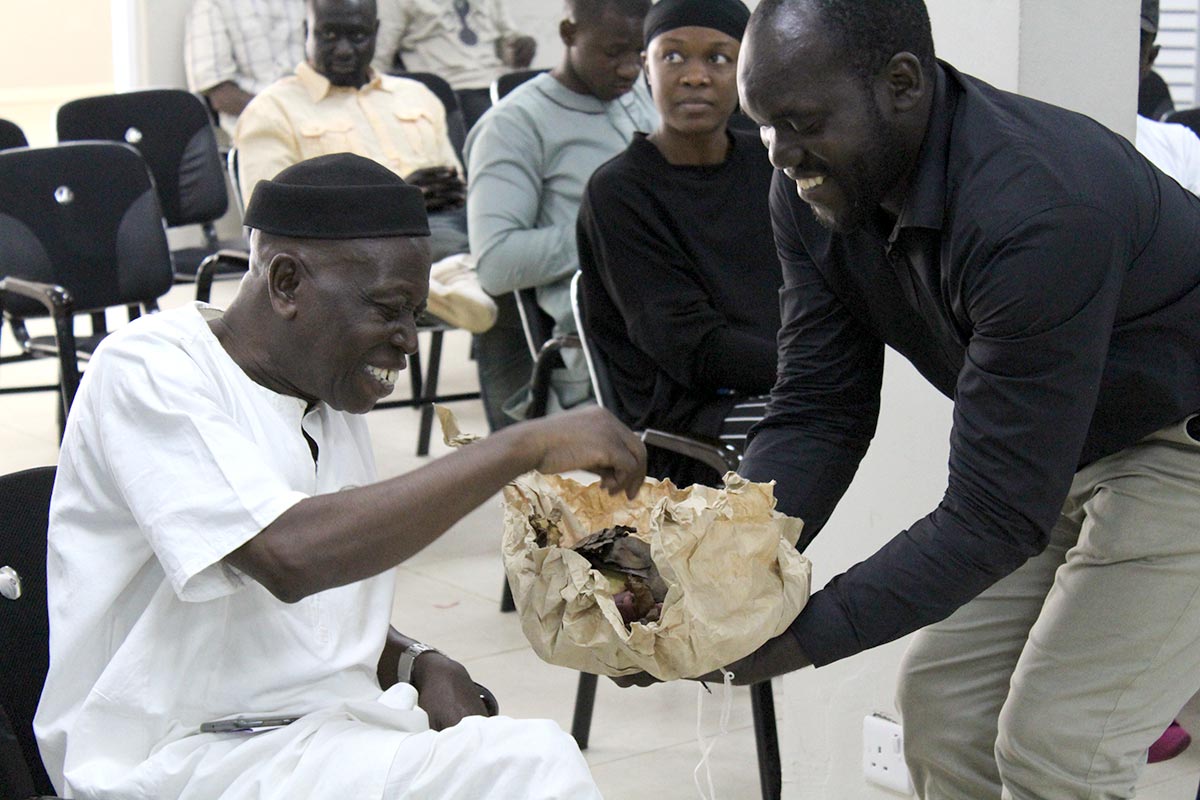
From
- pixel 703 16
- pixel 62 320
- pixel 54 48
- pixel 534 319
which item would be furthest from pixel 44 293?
pixel 54 48

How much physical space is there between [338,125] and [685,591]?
379cm

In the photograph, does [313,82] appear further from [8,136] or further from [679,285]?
[679,285]

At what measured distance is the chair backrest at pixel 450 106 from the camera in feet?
20.2

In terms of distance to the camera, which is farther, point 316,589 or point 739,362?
point 739,362

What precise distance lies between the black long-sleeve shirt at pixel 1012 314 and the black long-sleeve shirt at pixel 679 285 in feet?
3.44

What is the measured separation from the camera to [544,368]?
3.61m

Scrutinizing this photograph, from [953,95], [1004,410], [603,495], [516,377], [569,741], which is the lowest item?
[516,377]

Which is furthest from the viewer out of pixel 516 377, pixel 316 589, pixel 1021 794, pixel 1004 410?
pixel 516 377

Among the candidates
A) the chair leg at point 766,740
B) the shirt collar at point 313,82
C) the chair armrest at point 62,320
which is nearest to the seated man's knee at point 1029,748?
the chair leg at point 766,740

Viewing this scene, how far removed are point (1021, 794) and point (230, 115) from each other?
6.63 metres

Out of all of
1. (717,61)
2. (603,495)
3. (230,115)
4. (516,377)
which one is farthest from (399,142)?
(603,495)

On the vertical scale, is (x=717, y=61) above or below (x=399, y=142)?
above

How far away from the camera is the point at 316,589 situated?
4.91 ft

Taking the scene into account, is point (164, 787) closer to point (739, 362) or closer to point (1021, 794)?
point (1021, 794)
